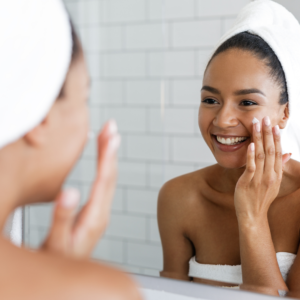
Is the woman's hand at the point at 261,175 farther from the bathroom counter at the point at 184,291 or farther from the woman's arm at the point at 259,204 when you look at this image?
the bathroom counter at the point at 184,291

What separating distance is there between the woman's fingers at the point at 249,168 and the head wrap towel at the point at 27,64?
400 millimetres

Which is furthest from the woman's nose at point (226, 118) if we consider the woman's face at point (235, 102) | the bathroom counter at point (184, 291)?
the bathroom counter at point (184, 291)

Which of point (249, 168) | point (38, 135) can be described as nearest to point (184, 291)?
point (249, 168)

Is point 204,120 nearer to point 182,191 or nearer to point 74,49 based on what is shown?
point 182,191

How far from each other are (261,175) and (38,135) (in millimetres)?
433

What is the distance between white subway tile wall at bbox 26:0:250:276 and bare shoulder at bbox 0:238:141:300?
0.41 metres

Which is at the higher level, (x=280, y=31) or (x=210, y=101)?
(x=280, y=31)

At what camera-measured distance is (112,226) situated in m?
0.75

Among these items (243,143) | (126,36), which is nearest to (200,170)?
(243,143)

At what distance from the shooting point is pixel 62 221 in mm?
263

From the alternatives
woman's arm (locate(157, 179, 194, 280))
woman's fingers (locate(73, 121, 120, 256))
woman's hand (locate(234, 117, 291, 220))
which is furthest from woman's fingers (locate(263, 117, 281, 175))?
woman's fingers (locate(73, 121, 120, 256))

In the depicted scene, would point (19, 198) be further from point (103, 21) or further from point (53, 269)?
point (103, 21)

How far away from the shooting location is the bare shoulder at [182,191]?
0.66 m

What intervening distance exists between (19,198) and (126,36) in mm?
610
